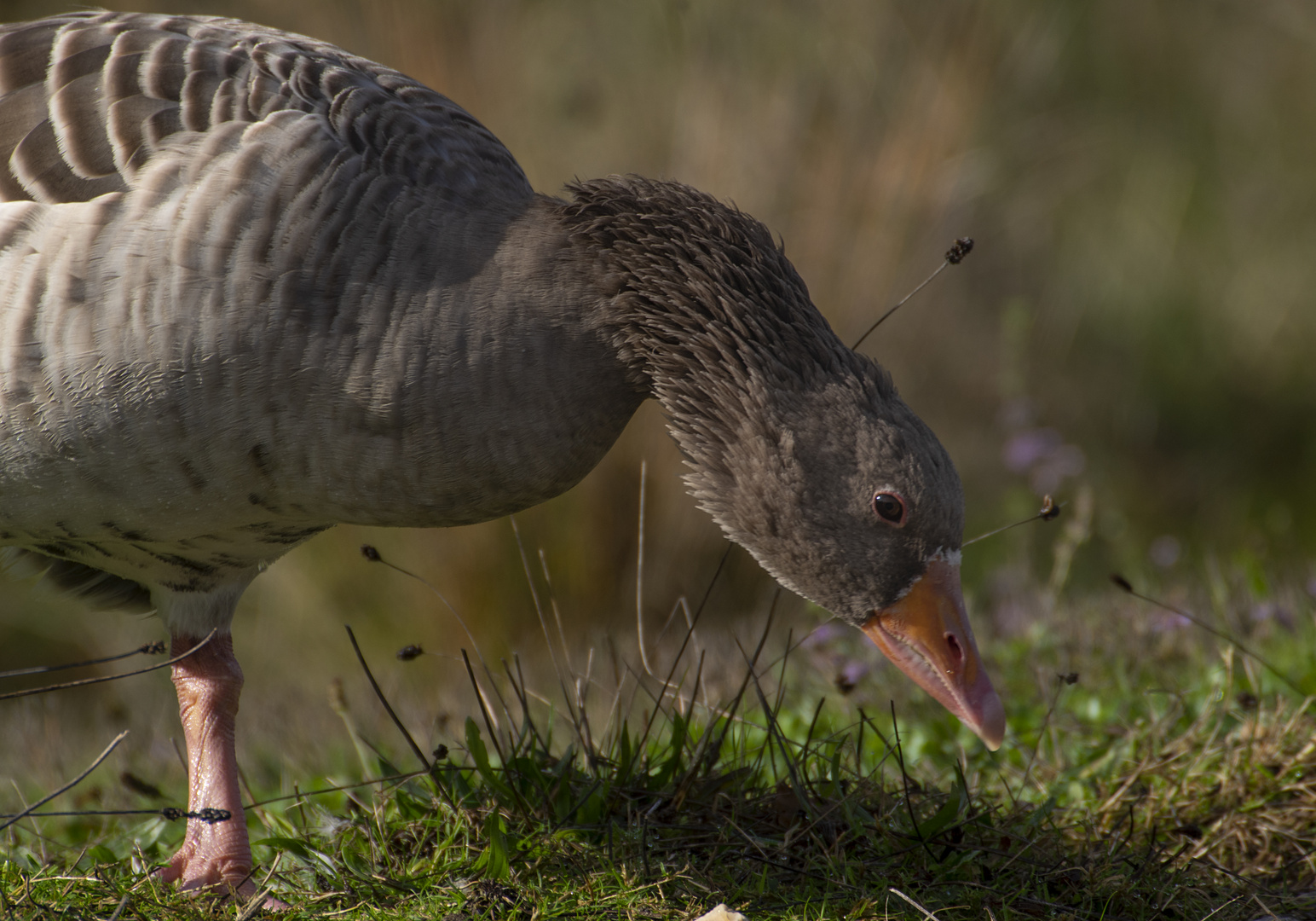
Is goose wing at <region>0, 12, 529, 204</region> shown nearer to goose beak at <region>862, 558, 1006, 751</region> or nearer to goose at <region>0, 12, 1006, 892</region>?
goose at <region>0, 12, 1006, 892</region>

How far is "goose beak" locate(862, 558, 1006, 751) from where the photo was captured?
3242 millimetres

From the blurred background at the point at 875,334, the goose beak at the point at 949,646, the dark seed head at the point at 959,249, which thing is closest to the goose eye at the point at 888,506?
the goose beak at the point at 949,646

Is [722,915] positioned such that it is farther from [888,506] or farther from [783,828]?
[888,506]

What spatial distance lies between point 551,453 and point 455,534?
186 inches

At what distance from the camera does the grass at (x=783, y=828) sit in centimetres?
315

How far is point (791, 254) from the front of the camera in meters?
7.98

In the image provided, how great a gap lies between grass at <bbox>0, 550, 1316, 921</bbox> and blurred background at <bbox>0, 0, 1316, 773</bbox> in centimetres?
94

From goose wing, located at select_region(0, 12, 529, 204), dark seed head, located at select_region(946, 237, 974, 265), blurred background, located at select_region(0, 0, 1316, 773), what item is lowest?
blurred background, located at select_region(0, 0, 1316, 773)

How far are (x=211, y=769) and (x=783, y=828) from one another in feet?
5.80

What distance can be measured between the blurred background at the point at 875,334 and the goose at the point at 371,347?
4.67 feet

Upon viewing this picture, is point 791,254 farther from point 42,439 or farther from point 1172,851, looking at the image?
point 42,439

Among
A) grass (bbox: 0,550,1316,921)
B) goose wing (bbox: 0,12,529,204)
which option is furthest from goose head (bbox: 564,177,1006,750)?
goose wing (bbox: 0,12,529,204)

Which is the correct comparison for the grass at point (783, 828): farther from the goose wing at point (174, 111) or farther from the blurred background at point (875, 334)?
the goose wing at point (174, 111)

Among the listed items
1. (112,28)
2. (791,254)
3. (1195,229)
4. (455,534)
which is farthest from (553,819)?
(1195,229)
